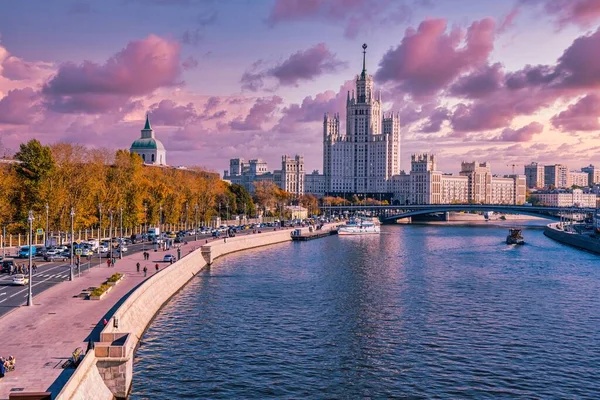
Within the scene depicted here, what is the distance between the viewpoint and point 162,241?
293 feet

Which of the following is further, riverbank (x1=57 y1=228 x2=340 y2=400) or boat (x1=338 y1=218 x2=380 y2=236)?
boat (x1=338 y1=218 x2=380 y2=236)

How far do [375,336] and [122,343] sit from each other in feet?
64.3

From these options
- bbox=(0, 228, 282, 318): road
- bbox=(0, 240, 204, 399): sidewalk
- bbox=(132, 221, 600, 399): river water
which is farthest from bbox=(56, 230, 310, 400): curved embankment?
bbox=(0, 228, 282, 318): road

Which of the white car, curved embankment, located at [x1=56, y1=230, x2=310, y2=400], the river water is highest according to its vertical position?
the white car

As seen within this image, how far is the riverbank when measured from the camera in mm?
26112

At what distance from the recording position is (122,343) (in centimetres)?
2969

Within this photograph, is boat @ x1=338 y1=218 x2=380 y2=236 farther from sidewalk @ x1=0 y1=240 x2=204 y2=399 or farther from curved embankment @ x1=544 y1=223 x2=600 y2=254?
sidewalk @ x1=0 y1=240 x2=204 y2=399

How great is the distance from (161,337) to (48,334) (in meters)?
9.36

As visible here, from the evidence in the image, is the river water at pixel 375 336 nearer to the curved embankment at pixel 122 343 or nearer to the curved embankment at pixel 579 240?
the curved embankment at pixel 122 343

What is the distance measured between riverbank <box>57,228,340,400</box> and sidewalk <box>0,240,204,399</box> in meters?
1.02

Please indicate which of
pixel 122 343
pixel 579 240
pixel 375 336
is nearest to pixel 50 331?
pixel 122 343

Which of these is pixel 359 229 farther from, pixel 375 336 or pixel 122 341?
pixel 122 341

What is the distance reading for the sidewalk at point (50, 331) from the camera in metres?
26.2

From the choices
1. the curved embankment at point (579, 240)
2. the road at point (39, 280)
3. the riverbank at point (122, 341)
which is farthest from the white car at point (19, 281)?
the curved embankment at point (579, 240)
